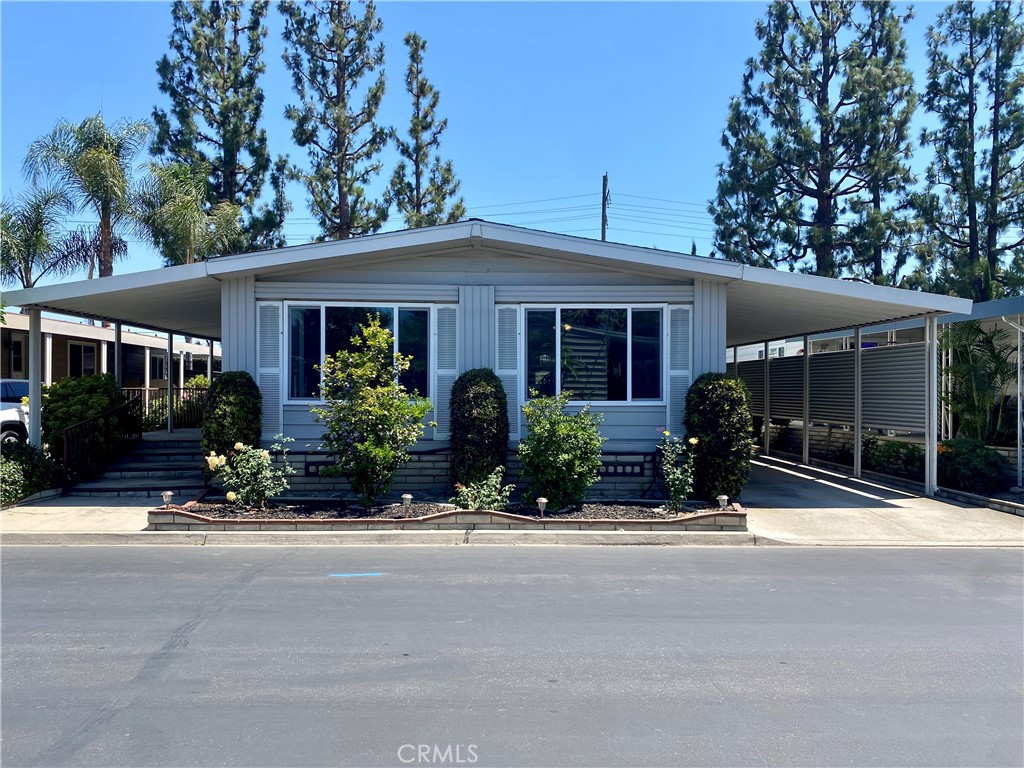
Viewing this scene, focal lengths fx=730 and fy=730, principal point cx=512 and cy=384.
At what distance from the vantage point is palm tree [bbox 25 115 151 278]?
→ 17.6 meters

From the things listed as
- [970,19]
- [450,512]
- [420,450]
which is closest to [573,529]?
[450,512]

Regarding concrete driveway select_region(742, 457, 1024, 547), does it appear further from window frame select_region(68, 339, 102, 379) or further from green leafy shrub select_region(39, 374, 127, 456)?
window frame select_region(68, 339, 102, 379)

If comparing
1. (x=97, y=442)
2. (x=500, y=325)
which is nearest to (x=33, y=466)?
(x=97, y=442)

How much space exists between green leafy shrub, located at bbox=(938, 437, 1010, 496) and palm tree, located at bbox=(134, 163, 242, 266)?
1791 cm

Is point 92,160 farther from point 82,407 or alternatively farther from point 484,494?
point 484,494

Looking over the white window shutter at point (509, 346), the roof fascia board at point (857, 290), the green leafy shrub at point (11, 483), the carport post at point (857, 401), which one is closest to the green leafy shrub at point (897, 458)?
the carport post at point (857, 401)

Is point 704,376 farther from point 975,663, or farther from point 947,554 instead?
point 975,663

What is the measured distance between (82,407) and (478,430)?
7.21 metres

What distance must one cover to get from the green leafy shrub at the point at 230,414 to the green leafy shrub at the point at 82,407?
125 inches

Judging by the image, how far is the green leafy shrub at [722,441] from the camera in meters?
10.4

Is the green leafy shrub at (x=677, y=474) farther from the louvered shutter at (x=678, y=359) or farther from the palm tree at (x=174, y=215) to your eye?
the palm tree at (x=174, y=215)

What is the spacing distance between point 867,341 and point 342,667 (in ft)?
59.0

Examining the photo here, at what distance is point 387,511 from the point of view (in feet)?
31.5

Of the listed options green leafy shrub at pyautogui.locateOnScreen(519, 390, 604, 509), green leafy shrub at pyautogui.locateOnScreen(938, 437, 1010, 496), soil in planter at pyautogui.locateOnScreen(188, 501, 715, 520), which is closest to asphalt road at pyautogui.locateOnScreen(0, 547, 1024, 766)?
soil in planter at pyautogui.locateOnScreen(188, 501, 715, 520)
